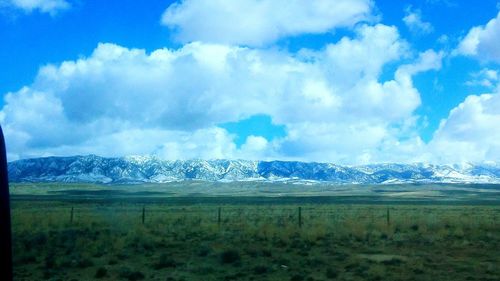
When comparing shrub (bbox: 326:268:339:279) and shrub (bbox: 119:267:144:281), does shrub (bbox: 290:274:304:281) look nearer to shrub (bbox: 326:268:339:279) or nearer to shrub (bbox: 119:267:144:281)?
shrub (bbox: 326:268:339:279)

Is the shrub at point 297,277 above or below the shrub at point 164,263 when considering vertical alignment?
below

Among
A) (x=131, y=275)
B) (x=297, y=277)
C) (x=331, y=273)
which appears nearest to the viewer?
(x=297, y=277)

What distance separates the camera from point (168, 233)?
28578mm

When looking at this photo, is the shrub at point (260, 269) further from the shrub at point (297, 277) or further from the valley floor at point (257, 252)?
the shrub at point (297, 277)

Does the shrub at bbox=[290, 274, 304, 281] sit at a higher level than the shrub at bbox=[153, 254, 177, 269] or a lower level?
lower

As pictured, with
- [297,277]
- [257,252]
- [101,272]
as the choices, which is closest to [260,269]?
[297,277]

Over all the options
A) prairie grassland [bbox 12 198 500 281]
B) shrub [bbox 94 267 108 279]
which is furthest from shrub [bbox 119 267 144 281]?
shrub [bbox 94 267 108 279]

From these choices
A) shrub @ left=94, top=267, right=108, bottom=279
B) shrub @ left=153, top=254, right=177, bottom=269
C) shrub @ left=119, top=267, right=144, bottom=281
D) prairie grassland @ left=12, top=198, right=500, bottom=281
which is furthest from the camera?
shrub @ left=153, top=254, right=177, bottom=269

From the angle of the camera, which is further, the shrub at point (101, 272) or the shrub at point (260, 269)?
the shrub at point (260, 269)

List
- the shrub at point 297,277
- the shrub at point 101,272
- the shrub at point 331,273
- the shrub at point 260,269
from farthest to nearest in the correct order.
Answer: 1. the shrub at point 260,269
2. the shrub at point 101,272
3. the shrub at point 331,273
4. the shrub at point 297,277

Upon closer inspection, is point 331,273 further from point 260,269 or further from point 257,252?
point 257,252

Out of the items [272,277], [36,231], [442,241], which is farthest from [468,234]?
[36,231]

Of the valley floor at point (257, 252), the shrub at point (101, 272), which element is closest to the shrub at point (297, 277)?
the valley floor at point (257, 252)

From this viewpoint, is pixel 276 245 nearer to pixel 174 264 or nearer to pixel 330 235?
pixel 330 235
